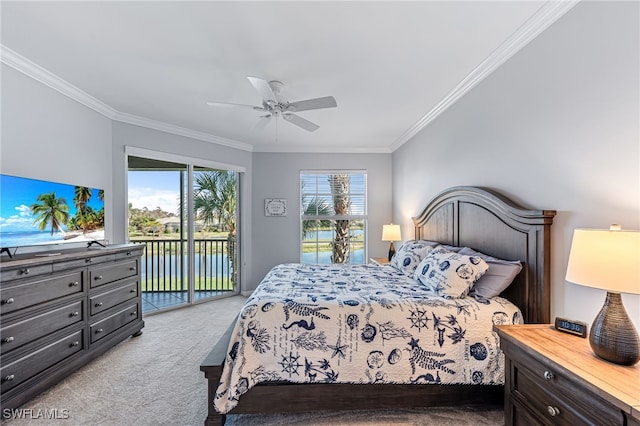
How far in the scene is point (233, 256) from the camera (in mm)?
4848

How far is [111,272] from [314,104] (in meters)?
2.51

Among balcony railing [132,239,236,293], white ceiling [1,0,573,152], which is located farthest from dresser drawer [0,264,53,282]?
balcony railing [132,239,236,293]

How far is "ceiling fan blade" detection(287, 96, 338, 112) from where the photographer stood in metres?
2.32

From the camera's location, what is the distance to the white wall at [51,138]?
2316 millimetres

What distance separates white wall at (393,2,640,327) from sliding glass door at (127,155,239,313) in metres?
3.80

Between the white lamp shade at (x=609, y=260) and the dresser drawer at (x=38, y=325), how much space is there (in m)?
3.25

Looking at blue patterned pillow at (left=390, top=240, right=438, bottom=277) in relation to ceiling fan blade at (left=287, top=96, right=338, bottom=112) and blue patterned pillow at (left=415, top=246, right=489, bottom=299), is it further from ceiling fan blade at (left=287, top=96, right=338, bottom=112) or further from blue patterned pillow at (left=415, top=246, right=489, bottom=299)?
ceiling fan blade at (left=287, top=96, right=338, bottom=112)

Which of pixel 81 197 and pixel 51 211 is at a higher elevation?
pixel 81 197

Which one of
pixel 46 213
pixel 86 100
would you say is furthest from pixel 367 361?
pixel 86 100

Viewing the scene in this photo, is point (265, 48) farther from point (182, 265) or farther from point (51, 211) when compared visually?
point (182, 265)

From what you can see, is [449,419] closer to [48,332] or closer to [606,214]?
[606,214]

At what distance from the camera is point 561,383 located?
1.17m

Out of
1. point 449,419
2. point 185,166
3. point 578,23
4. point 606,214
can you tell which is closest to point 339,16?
point 578,23

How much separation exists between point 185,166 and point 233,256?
1671 millimetres
